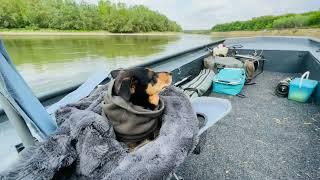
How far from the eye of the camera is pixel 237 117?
8.32ft

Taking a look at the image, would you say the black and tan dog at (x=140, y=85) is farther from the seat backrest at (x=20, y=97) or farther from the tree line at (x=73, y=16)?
the tree line at (x=73, y=16)

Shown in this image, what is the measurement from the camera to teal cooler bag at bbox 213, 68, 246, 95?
10.2 ft

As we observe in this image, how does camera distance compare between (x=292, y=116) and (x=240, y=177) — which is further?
(x=292, y=116)

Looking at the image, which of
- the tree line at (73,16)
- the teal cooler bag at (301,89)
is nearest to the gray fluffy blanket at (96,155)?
the teal cooler bag at (301,89)

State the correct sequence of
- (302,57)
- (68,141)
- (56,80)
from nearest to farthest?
1. (68,141)
2. (302,57)
3. (56,80)

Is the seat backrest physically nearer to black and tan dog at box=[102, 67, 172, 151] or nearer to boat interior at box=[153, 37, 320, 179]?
black and tan dog at box=[102, 67, 172, 151]

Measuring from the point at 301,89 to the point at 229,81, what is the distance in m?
0.91

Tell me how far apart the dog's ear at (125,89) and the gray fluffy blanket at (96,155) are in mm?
151

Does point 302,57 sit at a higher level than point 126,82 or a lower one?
lower

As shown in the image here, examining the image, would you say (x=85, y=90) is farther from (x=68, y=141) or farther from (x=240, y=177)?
(x=240, y=177)

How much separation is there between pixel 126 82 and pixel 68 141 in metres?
0.35

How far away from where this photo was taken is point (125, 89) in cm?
98

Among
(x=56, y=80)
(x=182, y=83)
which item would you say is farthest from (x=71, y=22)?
(x=182, y=83)

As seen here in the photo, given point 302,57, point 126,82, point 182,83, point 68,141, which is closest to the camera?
point 68,141
